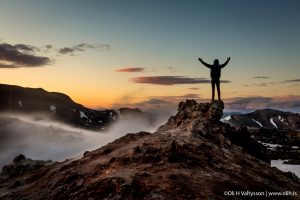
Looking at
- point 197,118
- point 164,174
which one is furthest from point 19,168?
point 164,174

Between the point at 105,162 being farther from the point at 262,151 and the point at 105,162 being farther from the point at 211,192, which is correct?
the point at 262,151

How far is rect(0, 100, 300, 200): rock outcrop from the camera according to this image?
13.7m

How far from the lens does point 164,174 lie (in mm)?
14805

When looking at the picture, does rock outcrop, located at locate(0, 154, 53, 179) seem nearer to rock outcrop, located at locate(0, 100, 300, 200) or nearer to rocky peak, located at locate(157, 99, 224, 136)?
rock outcrop, located at locate(0, 100, 300, 200)

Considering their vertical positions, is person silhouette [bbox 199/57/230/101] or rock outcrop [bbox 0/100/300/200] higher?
person silhouette [bbox 199/57/230/101]

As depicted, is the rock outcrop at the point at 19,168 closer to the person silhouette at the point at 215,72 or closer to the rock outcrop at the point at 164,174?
the rock outcrop at the point at 164,174

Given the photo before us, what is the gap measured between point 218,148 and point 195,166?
4.63 m

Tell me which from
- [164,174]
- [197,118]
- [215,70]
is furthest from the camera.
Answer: [215,70]

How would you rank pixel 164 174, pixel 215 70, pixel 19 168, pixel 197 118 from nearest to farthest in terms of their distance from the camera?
pixel 164 174 → pixel 197 118 → pixel 19 168 → pixel 215 70

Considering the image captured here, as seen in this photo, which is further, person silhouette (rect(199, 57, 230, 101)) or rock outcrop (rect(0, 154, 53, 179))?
person silhouette (rect(199, 57, 230, 101))

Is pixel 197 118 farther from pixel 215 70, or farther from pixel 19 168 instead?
pixel 19 168

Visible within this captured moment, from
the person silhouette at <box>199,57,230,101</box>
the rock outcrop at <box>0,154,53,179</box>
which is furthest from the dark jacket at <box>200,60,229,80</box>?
the rock outcrop at <box>0,154,53,179</box>

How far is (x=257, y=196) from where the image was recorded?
46.9 feet

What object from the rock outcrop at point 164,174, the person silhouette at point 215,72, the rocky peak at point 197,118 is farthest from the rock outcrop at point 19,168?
the person silhouette at point 215,72
